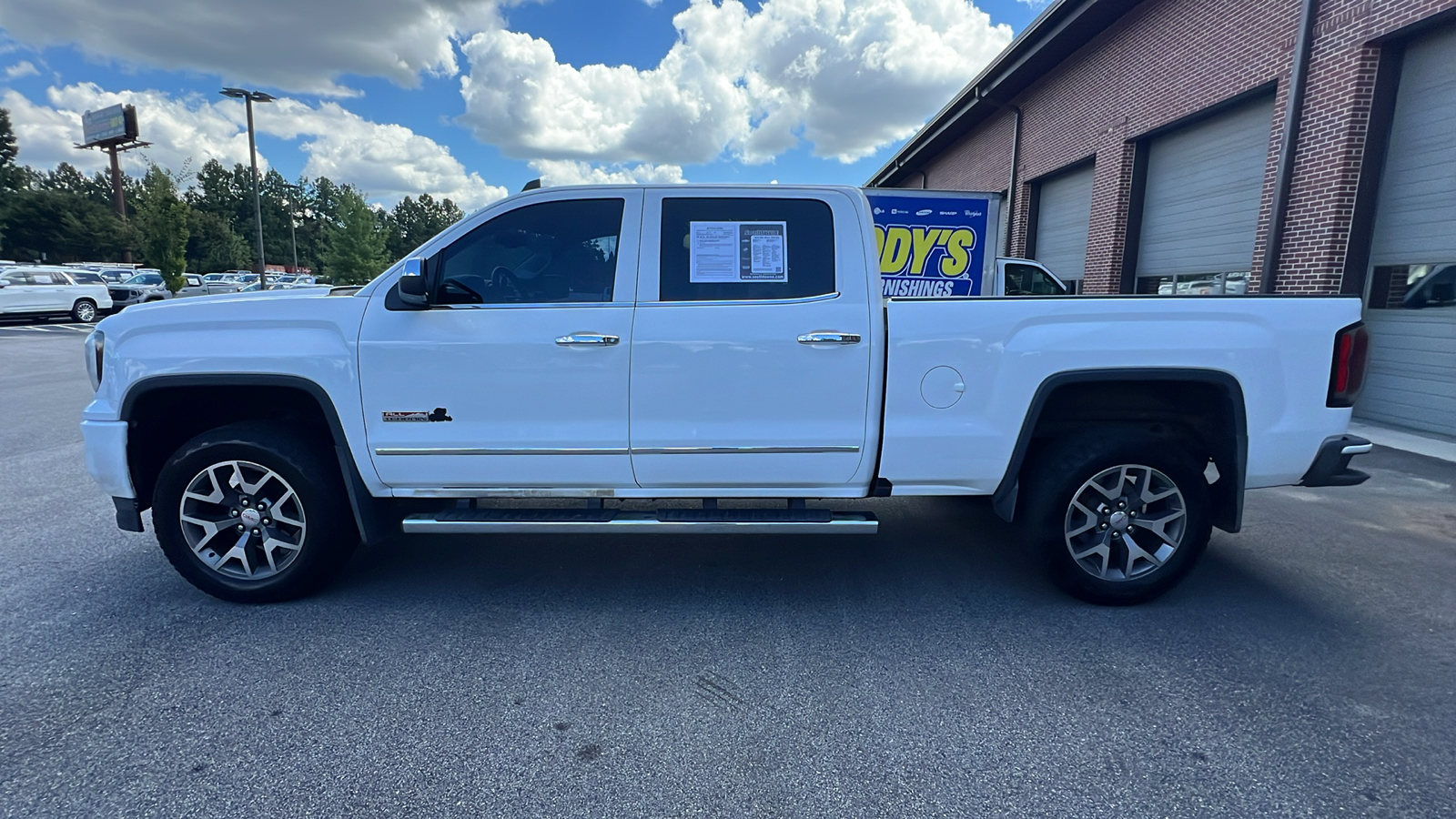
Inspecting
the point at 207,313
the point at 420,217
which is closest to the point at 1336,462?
the point at 207,313

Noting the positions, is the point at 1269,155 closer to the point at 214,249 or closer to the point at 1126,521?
the point at 1126,521

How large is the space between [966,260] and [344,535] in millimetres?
10237

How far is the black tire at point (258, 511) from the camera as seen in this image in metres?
3.40

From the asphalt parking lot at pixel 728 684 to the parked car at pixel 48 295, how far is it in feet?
81.3

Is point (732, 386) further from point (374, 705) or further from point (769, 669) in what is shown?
point (374, 705)

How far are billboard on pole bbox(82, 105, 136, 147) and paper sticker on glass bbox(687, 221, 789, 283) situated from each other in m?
80.9

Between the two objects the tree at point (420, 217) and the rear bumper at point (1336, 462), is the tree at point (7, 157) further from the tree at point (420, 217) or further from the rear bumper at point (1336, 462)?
the rear bumper at point (1336, 462)

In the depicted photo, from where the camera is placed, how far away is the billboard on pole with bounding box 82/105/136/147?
61000 mm

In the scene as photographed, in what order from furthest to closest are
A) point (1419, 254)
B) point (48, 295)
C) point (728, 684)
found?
point (48, 295) < point (1419, 254) < point (728, 684)

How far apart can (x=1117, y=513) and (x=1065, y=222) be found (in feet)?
45.4

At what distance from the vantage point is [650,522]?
338 cm

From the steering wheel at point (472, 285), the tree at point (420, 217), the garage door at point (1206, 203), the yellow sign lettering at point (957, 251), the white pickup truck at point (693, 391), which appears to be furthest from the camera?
the tree at point (420, 217)

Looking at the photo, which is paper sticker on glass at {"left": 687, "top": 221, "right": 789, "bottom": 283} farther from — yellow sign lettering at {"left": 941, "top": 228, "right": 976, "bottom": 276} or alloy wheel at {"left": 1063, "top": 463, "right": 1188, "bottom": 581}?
yellow sign lettering at {"left": 941, "top": 228, "right": 976, "bottom": 276}

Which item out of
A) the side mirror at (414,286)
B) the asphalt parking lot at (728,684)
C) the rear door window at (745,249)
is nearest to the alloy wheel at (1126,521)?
the asphalt parking lot at (728,684)
